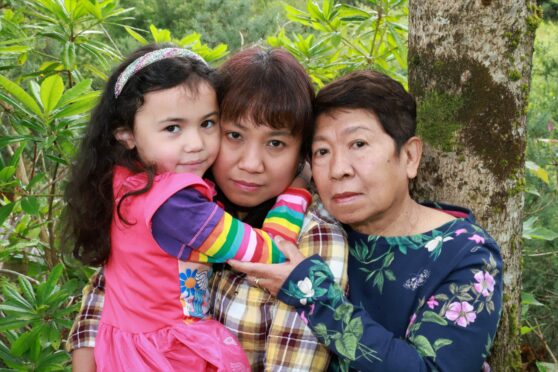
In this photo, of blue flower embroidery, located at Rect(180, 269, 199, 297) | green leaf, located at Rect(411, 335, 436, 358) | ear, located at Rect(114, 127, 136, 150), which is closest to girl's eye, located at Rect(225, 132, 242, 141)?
ear, located at Rect(114, 127, 136, 150)

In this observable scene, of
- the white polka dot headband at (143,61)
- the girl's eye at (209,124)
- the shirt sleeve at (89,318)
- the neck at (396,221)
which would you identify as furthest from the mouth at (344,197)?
the shirt sleeve at (89,318)

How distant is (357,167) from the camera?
1.96 metres

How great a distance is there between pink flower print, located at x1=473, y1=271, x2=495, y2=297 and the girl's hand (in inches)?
→ 26.5

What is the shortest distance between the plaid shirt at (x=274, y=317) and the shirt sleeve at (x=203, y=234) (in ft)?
0.49

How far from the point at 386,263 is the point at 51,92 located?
1.35 meters

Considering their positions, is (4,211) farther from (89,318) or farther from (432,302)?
(432,302)

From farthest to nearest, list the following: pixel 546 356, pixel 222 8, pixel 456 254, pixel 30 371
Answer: pixel 222 8 < pixel 546 356 < pixel 30 371 < pixel 456 254

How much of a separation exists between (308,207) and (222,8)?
8.27 m

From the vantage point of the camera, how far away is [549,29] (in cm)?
1021

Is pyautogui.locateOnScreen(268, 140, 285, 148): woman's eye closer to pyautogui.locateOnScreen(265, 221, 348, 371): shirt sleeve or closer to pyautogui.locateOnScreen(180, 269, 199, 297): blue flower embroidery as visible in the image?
pyautogui.locateOnScreen(265, 221, 348, 371): shirt sleeve

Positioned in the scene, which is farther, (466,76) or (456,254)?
(466,76)

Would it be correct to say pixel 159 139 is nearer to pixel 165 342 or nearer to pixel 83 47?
pixel 165 342

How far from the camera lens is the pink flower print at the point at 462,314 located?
180 cm

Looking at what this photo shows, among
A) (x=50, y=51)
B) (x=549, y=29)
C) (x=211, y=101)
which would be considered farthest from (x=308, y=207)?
(x=549, y=29)
